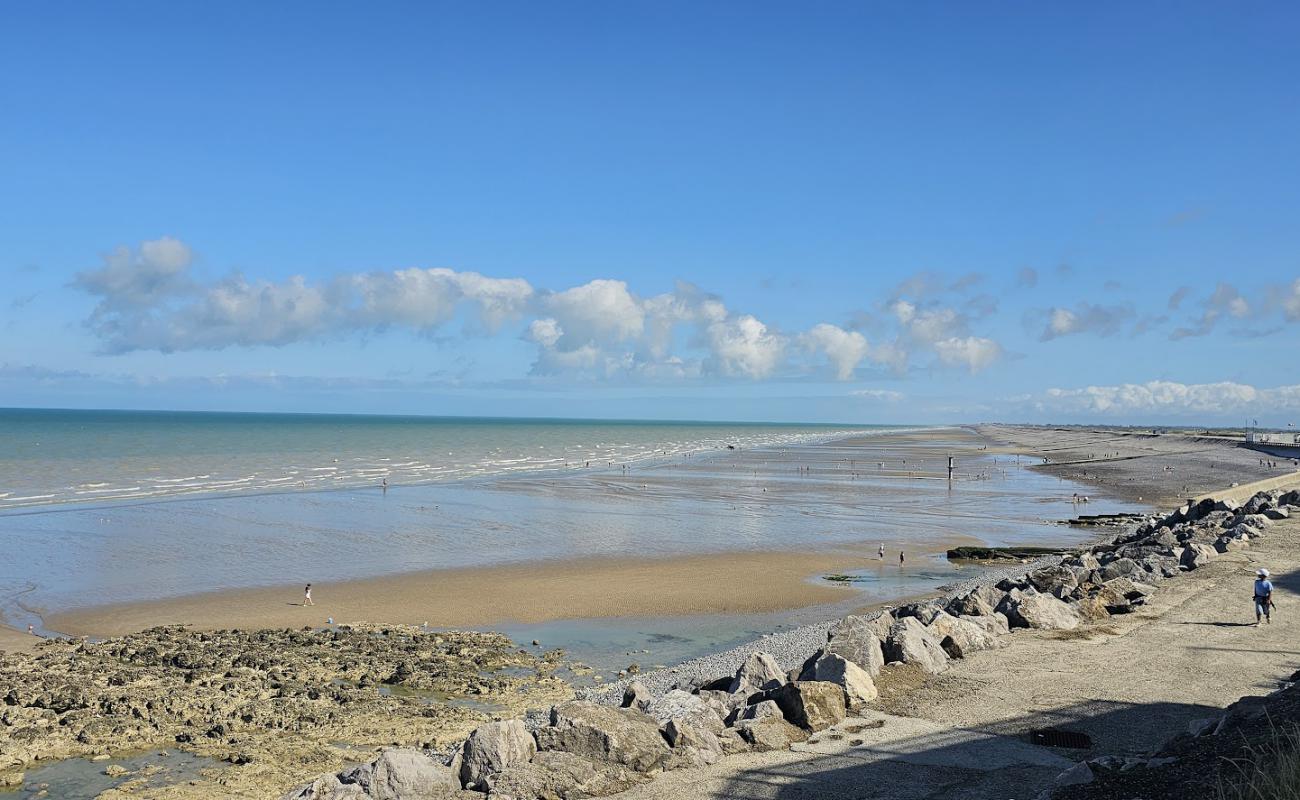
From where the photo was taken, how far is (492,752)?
31.8 ft

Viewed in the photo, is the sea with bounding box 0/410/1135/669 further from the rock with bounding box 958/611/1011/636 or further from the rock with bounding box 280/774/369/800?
the rock with bounding box 280/774/369/800

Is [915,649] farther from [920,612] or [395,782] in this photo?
[395,782]

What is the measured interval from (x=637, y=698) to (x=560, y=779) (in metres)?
2.26

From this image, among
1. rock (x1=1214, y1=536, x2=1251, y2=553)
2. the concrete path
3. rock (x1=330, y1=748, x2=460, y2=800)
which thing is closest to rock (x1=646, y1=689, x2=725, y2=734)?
the concrete path

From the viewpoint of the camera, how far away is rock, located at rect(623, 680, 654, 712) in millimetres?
11469

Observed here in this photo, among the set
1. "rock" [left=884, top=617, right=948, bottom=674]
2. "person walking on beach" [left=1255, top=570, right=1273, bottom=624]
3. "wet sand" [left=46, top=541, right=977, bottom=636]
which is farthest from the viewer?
"wet sand" [left=46, top=541, right=977, bottom=636]

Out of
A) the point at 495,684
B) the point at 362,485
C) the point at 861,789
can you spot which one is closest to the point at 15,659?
the point at 495,684

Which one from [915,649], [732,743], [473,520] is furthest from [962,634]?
[473,520]

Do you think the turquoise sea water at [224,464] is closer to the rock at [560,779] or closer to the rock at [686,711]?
the rock at [686,711]

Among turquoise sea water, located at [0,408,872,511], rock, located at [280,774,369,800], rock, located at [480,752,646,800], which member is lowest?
turquoise sea water, located at [0,408,872,511]

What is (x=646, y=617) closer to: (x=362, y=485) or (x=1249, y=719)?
(x=1249, y=719)

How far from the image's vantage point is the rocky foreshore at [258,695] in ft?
43.3

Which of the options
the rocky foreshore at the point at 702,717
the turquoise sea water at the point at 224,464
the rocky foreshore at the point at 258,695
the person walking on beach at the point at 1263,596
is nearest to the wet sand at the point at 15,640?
the rocky foreshore at the point at 258,695

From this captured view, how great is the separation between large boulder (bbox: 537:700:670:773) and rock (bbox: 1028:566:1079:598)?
1154 centimetres
